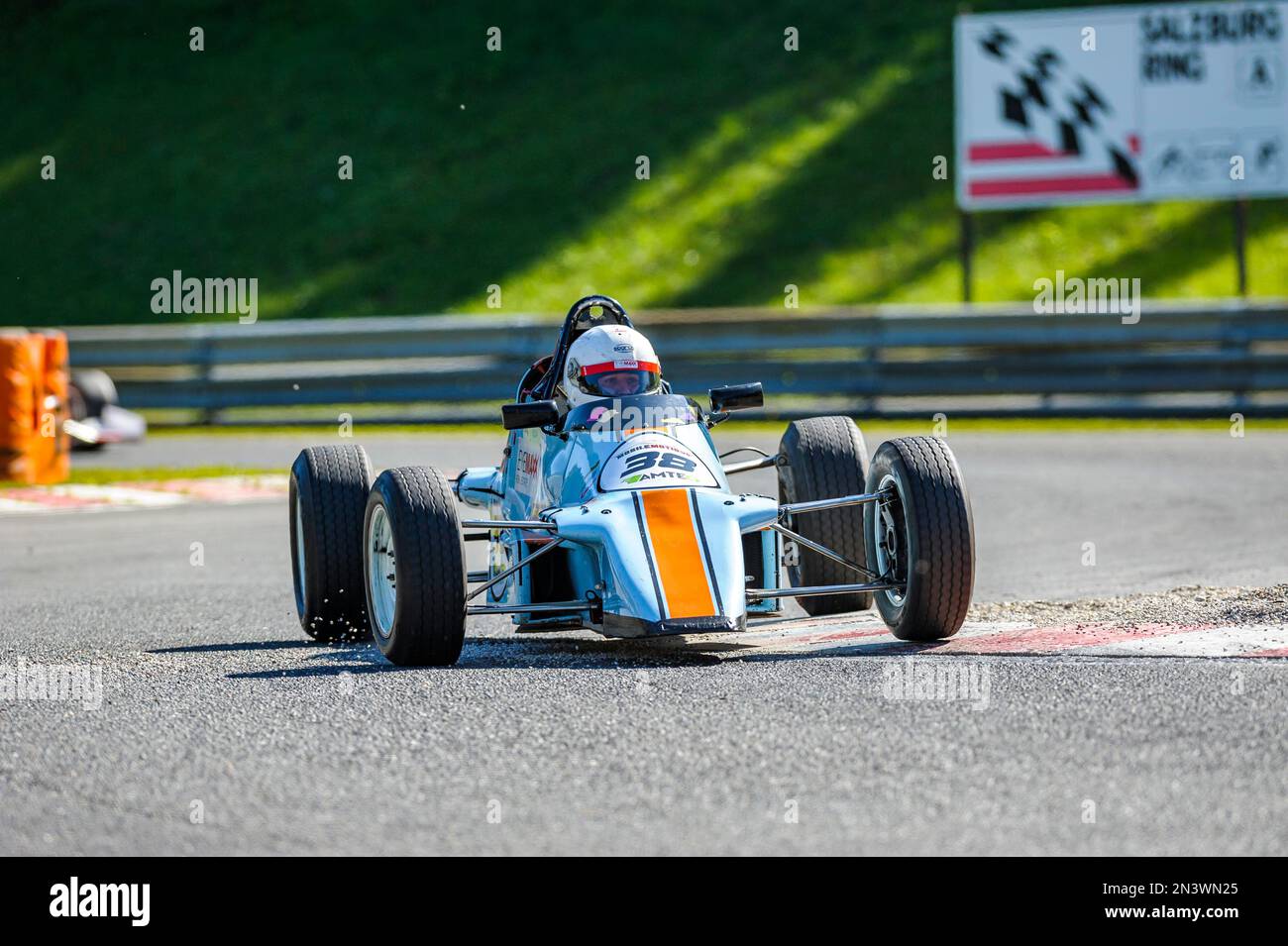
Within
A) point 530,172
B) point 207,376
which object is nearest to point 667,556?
point 207,376

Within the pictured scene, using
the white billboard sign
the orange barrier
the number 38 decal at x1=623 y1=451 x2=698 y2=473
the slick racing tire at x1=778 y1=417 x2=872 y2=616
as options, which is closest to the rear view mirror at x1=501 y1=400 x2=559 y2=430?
the number 38 decal at x1=623 y1=451 x2=698 y2=473

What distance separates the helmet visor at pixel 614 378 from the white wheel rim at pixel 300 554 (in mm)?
1302

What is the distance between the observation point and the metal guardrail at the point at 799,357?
19.1m

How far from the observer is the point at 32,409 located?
1459cm

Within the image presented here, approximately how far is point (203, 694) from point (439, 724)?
3.30 ft

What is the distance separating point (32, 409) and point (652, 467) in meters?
8.80

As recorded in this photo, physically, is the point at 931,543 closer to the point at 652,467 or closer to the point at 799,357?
the point at 652,467

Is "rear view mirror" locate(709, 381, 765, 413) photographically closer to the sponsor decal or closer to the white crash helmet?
the white crash helmet

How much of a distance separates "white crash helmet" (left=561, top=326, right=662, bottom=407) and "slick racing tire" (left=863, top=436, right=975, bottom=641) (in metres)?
1.16
